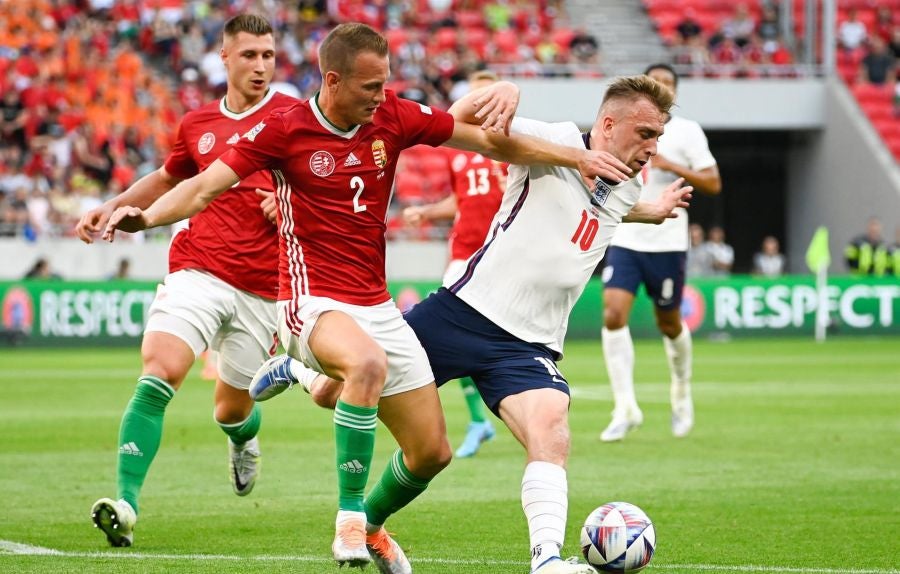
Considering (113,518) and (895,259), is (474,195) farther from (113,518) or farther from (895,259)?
(895,259)

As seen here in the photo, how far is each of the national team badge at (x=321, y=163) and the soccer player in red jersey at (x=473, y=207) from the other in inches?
192

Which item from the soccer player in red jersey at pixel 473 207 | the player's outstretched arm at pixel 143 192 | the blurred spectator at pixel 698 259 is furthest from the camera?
the blurred spectator at pixel 698 259

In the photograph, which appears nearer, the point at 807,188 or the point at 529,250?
the point at 529,250

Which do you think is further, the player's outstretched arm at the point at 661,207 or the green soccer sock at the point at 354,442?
the player's outstretched arm at the point at 661,207

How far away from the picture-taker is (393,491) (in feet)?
20.7

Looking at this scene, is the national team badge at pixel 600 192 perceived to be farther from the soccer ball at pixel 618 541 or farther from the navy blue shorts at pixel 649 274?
the navy blue shorts at pixel 649 274

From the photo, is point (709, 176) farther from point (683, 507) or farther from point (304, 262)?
Result: point (304, 262)

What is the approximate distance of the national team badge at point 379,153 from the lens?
625cm

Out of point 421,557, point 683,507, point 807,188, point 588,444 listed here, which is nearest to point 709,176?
point 588,444

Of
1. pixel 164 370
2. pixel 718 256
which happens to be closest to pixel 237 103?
pixel 164 370

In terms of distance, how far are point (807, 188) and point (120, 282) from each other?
60.4 feet

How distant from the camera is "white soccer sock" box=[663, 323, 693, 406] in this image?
12133mm

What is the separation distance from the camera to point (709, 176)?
37.0 feet

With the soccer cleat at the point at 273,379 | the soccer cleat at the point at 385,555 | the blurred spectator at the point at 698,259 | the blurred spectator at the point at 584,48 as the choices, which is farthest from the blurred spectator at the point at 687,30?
the soccer cleat at the point at 385,555
